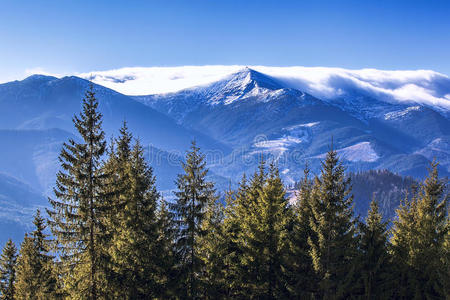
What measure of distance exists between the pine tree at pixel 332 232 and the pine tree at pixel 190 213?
8055mm

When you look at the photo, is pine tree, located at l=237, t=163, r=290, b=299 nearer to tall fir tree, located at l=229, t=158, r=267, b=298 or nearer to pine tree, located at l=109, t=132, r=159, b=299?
tall fir tree, located at l=229, t=158, r=267, b=298

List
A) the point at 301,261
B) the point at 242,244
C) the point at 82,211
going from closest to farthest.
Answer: the point at 82,211, the point at 301,261, the point at 242,244

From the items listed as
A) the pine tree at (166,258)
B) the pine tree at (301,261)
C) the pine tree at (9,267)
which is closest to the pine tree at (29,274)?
the pine tree at (9,267)

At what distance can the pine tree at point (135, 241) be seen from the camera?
2736 cm

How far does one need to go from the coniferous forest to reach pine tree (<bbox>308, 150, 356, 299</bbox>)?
3.0 inches

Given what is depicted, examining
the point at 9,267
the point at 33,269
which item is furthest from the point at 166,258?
the point at 9,267

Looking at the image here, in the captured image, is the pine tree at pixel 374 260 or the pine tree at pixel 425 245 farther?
the pine tree at pixel 425 245

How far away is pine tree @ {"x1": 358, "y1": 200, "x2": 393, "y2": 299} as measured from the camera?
95.0 feet

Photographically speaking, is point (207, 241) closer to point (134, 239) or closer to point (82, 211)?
point (134, 239)

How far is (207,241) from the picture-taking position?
97.3 feet

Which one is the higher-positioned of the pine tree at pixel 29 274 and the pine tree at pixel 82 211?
the pine tree at pixel 82 211

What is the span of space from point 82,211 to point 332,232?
16.6 m

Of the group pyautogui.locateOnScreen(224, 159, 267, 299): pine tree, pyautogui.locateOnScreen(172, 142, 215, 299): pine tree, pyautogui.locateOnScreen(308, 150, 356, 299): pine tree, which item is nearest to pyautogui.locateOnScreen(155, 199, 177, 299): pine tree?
pyautogui.locateOnScreen(172, 142, 215, 299): pine tree

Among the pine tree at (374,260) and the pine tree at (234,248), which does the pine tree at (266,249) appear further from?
the pine tree at (374,260)
